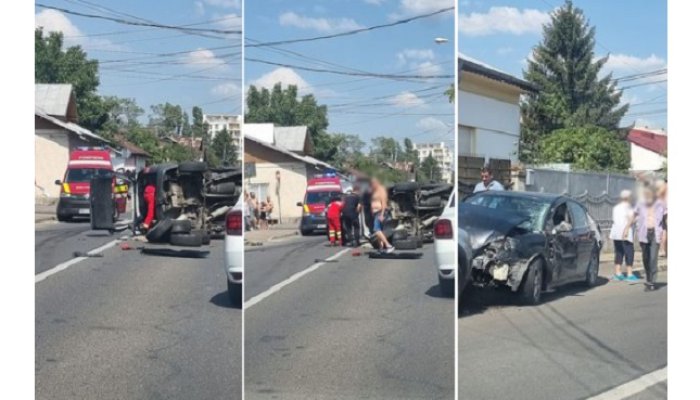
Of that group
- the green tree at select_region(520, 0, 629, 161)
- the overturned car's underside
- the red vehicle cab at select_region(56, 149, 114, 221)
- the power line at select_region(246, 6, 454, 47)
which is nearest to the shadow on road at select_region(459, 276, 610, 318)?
the overturned car's underside

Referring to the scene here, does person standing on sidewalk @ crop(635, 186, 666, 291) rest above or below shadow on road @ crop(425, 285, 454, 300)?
above

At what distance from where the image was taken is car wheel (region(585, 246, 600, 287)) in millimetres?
5613

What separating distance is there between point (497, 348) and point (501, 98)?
1.49 metres

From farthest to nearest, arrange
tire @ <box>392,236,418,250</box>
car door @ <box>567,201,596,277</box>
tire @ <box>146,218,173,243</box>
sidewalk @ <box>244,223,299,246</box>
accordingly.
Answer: tire @ <box>146,218,173,243</box>
sidewalk @ <box>244,223,299,246</box>
car door @ <box>567,201,596,277</box>
tire @ <box>392,236,418,250</box>

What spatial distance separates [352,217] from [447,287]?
30.3 inches

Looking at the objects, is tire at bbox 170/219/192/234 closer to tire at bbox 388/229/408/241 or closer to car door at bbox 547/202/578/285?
tire at bbox 388/229/408/241

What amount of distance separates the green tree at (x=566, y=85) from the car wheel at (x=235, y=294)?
1.95m

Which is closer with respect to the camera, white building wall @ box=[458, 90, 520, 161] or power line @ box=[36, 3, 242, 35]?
white building wall @ box=[458, 90, 520, 161]

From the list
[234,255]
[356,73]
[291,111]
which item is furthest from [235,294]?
[356,73]

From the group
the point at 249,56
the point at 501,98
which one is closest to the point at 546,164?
the point at 501,98

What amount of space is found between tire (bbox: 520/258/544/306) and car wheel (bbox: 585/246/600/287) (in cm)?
38

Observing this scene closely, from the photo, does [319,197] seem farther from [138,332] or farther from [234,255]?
[138,332]

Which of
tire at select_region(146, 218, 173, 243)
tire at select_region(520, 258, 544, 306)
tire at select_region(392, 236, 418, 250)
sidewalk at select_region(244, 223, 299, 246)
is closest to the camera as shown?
tire at select_region(520, 258, 544, 306)
